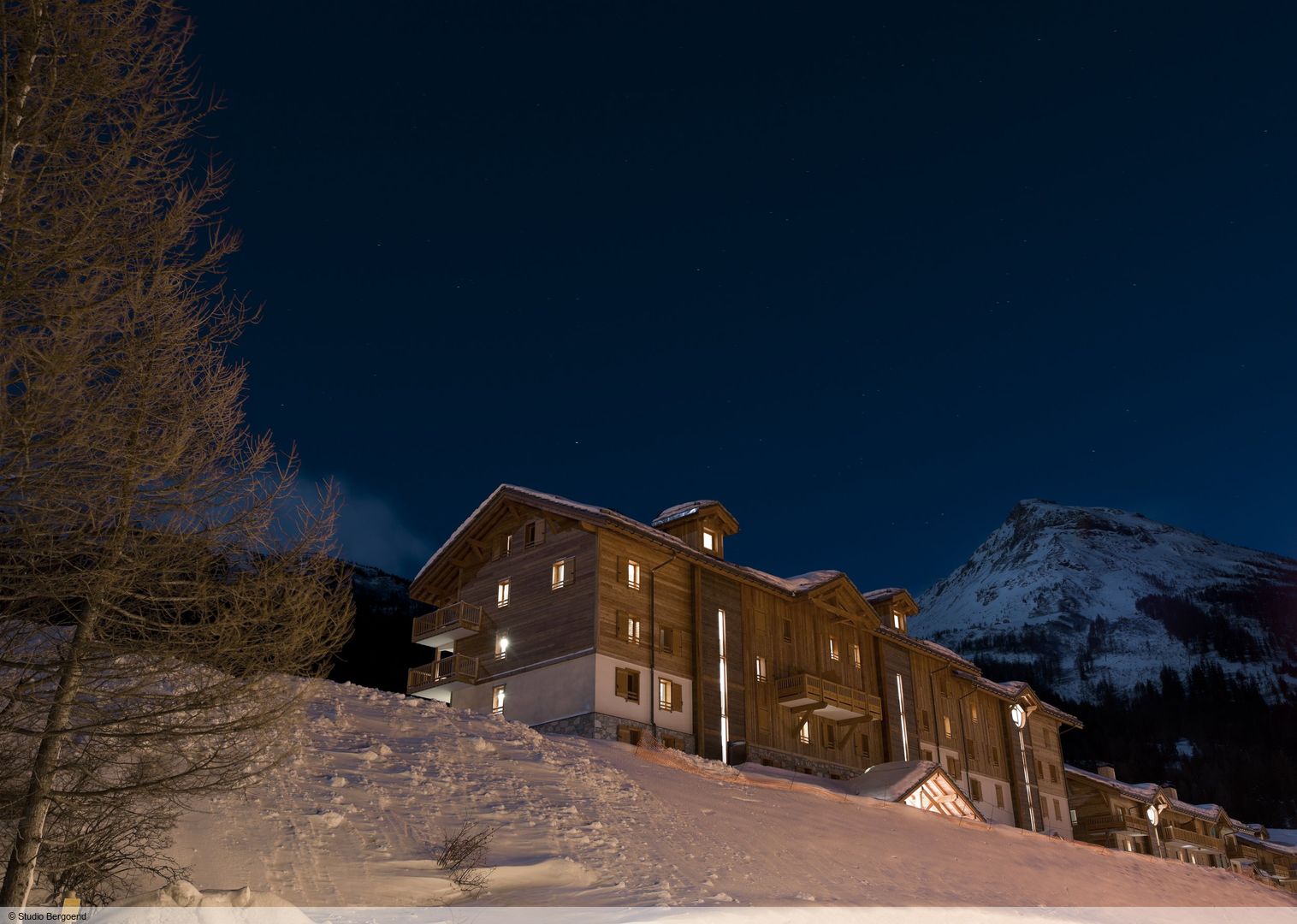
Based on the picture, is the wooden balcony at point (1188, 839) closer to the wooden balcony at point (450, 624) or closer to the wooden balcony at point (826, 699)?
the wooden balcony at point (826, 699)

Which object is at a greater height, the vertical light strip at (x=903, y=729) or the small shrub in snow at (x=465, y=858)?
the vertical light strip at (x=903, y=729)

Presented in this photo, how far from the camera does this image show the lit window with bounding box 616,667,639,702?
116ft

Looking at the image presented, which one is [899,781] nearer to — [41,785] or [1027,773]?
[1027,773]

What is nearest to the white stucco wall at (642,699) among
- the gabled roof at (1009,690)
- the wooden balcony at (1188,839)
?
the gabled roof at (1009,690)

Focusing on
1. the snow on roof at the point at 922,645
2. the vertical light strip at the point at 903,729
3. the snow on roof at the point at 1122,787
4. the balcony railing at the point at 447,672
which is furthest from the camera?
the snow on roof at the point at 1122,787

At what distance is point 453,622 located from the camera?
131 feet

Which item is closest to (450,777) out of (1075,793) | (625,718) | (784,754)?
(625,718)

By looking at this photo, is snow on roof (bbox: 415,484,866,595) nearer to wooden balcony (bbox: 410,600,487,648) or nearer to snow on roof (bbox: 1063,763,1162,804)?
wooden balcony (bbox: 410,600,487,648)

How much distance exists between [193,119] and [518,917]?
980cm

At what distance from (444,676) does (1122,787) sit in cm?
4421

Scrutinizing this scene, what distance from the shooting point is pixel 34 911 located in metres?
9.82

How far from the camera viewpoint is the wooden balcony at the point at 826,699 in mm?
40219

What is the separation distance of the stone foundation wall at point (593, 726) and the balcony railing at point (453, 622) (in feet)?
18.8

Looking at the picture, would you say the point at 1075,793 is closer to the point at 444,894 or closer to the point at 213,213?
the point at 444,894
